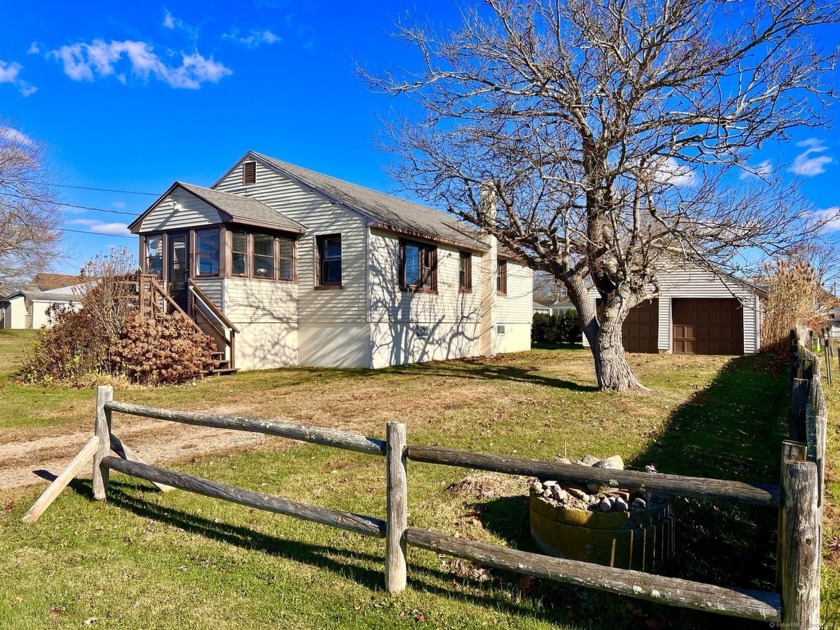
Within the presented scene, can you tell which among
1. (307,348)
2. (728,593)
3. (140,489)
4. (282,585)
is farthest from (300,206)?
(728,593)

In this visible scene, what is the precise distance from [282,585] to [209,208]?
15.2 m

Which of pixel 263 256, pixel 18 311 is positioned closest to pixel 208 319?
pixel 263 256

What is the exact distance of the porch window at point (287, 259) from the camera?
1833 centimetres

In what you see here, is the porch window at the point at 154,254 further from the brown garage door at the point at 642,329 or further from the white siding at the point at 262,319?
the brown garage door at the point at 642,329

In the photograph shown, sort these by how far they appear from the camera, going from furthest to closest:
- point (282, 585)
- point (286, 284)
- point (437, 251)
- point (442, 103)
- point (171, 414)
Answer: point (437, 251) < point (286, 284) < point (442, 103) < point (171, 414) < point (282, 585)

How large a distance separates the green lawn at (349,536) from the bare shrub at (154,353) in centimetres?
342

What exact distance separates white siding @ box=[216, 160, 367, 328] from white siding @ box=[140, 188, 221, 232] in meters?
2.63

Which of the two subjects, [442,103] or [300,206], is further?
[300,206]

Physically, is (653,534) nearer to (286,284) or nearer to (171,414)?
(171,414)

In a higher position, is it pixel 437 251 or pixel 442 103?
pixel 442 103

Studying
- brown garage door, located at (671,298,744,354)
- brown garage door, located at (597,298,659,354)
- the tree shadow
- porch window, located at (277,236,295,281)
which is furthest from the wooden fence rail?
brown garage door, located at (671,298,744,354)

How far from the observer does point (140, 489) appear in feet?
19.4

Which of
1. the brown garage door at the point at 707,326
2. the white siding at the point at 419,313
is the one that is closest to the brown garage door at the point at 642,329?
the brown garage door at the point at 707,326

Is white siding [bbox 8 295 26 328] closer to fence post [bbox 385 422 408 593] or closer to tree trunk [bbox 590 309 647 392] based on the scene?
tree trunk [bbox 590 309 647 392]
